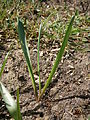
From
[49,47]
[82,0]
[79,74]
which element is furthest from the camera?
[82,0]

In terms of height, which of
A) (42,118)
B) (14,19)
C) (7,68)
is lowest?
(42,118)

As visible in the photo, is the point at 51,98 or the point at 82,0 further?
the point at 82,0

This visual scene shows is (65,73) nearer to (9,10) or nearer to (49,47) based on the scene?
(49,47)

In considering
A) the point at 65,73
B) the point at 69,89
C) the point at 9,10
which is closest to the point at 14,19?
the point at 9,10

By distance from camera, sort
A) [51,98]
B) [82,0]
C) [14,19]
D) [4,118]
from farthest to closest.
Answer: [82,0] < [14,19] < [51,98] < [4,118]
